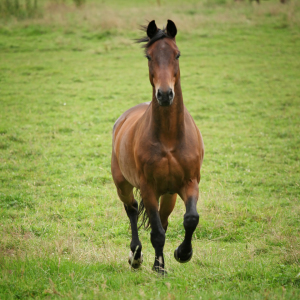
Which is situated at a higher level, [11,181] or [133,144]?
[133,144]

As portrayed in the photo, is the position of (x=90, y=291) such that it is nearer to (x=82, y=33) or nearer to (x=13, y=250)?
(x=13, y=250)

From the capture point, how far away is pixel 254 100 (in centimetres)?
1488

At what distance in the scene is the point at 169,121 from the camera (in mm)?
4613

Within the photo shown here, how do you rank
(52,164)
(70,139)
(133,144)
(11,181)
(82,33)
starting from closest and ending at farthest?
(133,144) < (11,181) < (52,164) < (70,139) < (82,33)

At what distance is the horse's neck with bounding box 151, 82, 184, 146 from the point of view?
461cm

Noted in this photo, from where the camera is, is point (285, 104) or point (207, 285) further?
point (285, 104)

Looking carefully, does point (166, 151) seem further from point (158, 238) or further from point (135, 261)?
point (135, 261)

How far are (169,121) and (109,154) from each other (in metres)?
6.00

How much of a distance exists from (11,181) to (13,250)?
3.52 m

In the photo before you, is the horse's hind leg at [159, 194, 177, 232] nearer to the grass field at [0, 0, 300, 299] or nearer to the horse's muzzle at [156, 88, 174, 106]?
the grass field at [0, 0, 300, 299]

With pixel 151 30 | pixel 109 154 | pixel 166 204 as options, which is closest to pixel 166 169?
pixel 166 204

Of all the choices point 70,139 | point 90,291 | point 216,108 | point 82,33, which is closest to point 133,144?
point 90,291

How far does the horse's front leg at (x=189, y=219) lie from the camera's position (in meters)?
4.42

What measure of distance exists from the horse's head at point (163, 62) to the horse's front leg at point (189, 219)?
1153 millimetres
